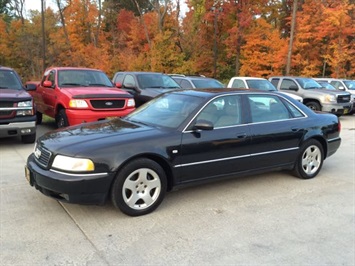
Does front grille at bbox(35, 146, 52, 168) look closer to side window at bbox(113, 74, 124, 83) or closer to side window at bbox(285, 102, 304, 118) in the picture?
side window at bbox(285, 102, 304, 118)

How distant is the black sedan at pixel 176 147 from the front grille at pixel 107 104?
10.0 feet

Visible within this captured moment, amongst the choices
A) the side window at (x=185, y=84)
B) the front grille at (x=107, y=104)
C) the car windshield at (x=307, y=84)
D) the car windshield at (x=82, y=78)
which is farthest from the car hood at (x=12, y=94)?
the car windshield at (x=307, y=84)

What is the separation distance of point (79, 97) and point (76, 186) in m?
4.65

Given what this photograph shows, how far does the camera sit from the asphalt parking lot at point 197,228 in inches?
127

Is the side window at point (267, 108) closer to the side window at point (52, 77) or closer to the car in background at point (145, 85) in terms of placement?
the car in background at point (145, 85)

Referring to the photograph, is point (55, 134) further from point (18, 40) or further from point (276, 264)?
point (18, 40)

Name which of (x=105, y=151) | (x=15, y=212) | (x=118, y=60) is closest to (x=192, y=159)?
(x=105, y=151)

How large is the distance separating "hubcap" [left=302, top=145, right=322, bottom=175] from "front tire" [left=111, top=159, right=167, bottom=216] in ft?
8.57

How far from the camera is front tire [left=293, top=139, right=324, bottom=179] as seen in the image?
5.56 m

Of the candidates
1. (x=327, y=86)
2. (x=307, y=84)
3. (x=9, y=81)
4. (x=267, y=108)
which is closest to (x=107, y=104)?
(x=9, y=81)

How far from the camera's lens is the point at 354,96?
15.8 metres

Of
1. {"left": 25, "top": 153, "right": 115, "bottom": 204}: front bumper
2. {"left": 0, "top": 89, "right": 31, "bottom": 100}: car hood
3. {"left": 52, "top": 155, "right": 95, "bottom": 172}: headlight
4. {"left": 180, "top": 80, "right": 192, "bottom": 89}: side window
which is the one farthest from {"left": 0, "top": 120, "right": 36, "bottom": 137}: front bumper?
{"left": 180, "top": 80, "right": 192, "bottom": 89}: side window

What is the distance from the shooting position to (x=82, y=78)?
30.9ft

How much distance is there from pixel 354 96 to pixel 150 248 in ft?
49.7
